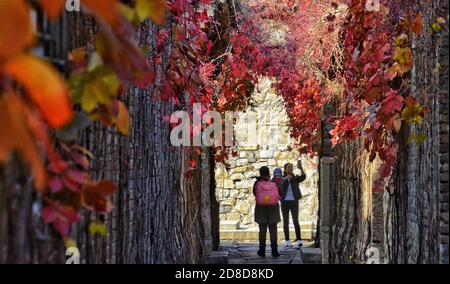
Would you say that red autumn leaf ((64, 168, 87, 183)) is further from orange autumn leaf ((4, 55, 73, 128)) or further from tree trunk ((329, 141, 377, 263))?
tree trunk ((329, 141, 377, 263))

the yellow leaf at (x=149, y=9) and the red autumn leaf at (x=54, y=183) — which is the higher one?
the yellow leaf at (x=149, y=9)

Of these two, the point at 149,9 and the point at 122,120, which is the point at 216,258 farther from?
the point at 149,9

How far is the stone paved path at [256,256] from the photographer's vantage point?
563 inches

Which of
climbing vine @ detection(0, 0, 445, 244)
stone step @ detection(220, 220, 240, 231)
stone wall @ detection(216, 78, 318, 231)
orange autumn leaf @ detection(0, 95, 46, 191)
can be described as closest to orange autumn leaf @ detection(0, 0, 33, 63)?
climbing vine @ detection(0, 0, 445, 244)

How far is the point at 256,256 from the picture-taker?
50.4ft

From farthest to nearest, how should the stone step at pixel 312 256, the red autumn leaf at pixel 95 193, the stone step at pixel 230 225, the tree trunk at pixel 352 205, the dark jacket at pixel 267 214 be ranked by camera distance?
the stone step at pixel 230 225, the dark jacket at pixel 267 214, the stone step at pixel 312 256, the tree trunk at pixel 352 205, the red autumn leaf at pixel 95 193

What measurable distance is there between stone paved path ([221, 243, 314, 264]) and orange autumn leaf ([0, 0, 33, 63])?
39.7 ft

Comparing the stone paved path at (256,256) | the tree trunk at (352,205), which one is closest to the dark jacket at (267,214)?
the stone paved path at (256,256)

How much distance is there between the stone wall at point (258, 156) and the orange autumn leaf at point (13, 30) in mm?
19775

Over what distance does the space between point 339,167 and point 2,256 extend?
9031 mm

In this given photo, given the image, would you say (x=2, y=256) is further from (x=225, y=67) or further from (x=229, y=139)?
Answer: (x=229, y=139)

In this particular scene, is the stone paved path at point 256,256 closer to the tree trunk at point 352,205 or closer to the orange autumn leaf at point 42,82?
the tree trunk at point 352,205

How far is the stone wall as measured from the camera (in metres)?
21.7

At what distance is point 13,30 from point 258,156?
20.3m
